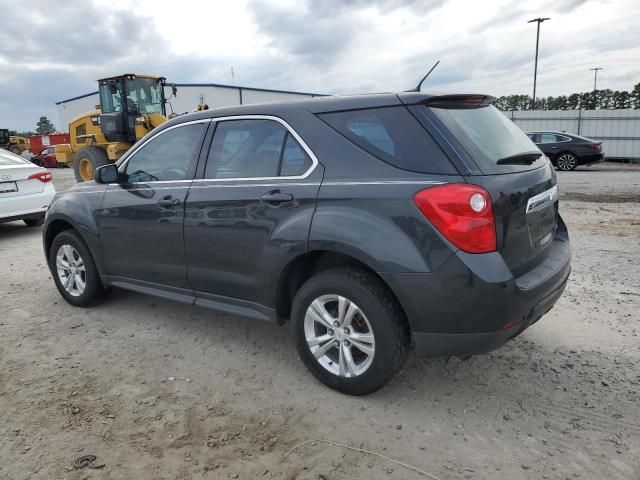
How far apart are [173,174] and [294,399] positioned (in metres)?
1.93

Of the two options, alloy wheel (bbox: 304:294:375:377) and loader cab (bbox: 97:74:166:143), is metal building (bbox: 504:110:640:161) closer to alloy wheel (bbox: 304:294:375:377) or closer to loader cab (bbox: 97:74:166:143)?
loader cab (bbox: 97:74:166:143)

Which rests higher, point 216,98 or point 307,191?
point 216,98

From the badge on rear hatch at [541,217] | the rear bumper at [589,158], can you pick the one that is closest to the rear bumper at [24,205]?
the badge on rear hatch at [541,217]

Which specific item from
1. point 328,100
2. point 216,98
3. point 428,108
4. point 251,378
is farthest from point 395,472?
point 216,98

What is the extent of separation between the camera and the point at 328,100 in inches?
124

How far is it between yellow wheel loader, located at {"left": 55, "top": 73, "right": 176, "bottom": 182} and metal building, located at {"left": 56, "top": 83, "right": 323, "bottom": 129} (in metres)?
24.5

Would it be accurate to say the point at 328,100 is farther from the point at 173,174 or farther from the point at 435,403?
the point at 435,403

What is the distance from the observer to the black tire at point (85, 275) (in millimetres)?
4543

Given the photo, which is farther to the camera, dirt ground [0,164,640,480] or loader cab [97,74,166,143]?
loader cab [97,74,166,143]

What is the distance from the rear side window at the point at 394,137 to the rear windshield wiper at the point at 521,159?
0.42 meters

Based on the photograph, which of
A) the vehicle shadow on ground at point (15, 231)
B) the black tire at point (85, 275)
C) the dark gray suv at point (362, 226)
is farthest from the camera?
the vehicle shadow on ground at point (15, 231)

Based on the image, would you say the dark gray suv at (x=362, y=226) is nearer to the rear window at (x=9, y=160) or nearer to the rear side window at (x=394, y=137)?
the rear side window at (x=394, y=137)

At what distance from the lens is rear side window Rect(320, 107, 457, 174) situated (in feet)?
8.80

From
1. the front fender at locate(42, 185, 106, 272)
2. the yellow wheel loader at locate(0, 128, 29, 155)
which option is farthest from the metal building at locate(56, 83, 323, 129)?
the front fender at locate(42, 185, 106, 272)
